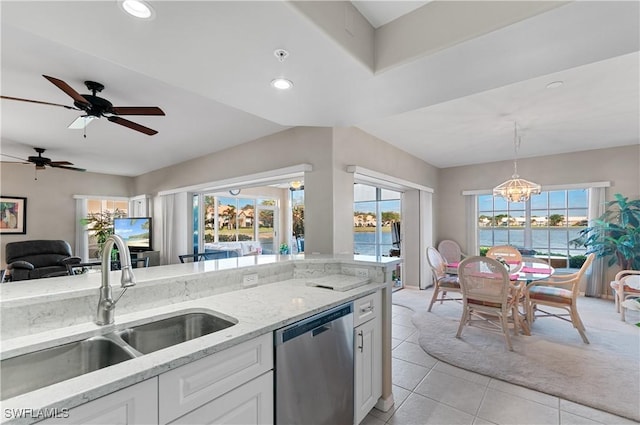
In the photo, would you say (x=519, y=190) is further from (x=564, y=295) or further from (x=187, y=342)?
(x=187, y=342)

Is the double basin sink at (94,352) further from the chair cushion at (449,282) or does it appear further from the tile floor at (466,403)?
the chair cushion at (449,282)

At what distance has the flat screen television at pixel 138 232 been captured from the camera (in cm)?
622

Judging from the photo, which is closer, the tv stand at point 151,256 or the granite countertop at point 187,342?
the granite countertop at point 187,342

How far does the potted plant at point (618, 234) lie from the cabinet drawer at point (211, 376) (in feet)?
18.9

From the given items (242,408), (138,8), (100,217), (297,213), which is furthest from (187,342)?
(297,213)

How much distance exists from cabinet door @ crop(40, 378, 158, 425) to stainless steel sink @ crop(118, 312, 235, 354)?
507mm

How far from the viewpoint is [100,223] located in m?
6.37

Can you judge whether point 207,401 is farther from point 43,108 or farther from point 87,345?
point 43,108

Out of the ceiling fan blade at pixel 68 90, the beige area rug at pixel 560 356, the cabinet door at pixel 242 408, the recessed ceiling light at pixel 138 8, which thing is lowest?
the beige area rug at pixel 560 356

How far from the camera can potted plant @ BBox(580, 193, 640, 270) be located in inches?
170

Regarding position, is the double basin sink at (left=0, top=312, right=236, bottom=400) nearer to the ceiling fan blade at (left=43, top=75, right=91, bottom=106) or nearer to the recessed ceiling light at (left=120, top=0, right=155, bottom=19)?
the recessed ceiling light at (left=120, top=0, right=155, bottom=19)

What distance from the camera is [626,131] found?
4047 mm

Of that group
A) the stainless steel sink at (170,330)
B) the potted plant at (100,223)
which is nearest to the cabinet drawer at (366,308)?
the stainless steel sink at (170,330)

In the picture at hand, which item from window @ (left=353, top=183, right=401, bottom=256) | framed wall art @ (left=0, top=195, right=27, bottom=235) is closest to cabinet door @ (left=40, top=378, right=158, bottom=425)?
window @ (left=353, top=183, right=401, bottom=256)
